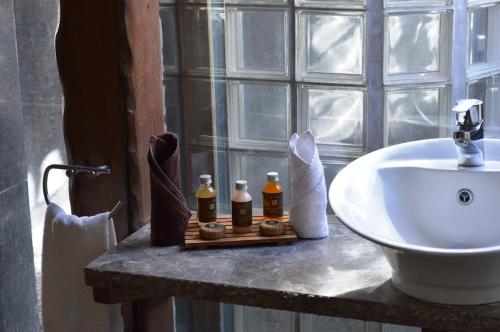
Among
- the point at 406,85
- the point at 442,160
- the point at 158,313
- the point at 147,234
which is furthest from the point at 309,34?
the point at 158,313

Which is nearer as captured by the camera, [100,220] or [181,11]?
[100,220]

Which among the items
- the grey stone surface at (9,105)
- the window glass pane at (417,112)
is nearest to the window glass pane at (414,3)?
the window glass pane at (417,112)

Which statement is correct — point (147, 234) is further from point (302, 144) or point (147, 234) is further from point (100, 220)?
point (302, 144)

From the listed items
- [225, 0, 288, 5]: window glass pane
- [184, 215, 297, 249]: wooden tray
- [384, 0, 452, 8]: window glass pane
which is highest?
[225, 0, 288, 5]: window glass pane

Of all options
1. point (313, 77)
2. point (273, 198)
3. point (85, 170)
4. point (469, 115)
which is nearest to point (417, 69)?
point (313, 77)

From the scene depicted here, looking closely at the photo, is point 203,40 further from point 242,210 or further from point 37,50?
point 37,50

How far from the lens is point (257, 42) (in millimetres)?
2209

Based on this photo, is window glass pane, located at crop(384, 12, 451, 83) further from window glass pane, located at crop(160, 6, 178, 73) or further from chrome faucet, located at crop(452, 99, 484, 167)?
window glass pane, located at crop(160, 6, 178, 73)

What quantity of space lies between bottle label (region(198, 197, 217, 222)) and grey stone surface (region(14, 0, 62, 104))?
2.55 ft

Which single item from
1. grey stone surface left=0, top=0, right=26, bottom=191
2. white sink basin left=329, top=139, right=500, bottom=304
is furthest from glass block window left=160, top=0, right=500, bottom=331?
grey stone surface left=0, top=0, right=26, bottom=191

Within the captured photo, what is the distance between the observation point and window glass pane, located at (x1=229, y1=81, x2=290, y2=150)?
88.3 inches

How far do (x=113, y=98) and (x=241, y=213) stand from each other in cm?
43

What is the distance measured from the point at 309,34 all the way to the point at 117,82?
19.5 inches

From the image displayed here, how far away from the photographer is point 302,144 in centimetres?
203
